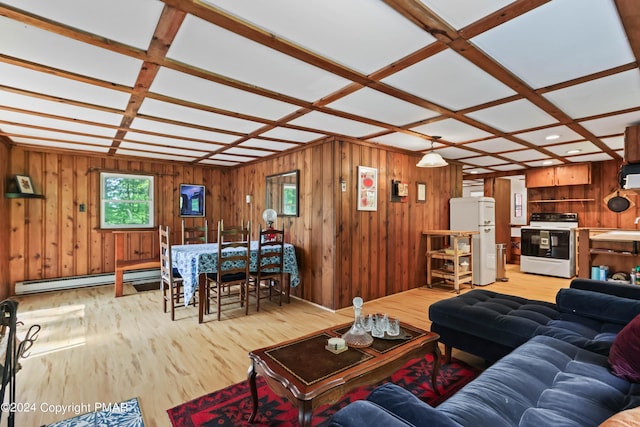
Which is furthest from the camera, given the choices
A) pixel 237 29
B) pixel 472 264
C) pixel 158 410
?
pixel 472 264

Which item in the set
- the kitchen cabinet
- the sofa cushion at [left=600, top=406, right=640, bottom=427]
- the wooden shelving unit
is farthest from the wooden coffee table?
the kitchen cabinet

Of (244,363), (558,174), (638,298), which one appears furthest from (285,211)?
(558,174)

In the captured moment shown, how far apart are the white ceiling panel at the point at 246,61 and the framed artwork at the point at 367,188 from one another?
189 centimetres

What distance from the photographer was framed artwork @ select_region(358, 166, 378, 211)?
14.1 feet

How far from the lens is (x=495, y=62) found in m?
2.06

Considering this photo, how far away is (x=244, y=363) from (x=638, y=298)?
3.12 meters

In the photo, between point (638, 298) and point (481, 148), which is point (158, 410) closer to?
point (638, 298)

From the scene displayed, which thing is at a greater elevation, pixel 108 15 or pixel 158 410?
pixel 108 15

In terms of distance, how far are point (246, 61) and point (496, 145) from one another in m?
3.96

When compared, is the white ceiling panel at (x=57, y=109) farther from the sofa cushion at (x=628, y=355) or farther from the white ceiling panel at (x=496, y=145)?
the white ceiling panel at (x=496, y=145)

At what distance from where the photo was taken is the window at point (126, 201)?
547 cm

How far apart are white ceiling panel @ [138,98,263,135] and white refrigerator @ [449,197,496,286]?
3.99 meters

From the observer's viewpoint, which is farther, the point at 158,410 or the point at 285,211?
the point at 285,211

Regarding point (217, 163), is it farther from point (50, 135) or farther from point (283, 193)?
point (50, 135)
